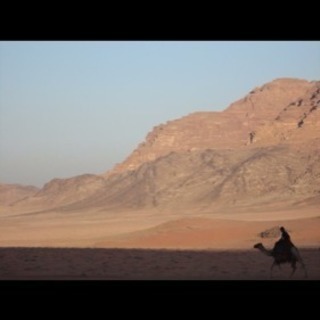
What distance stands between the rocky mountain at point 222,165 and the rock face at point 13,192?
21.1 metres

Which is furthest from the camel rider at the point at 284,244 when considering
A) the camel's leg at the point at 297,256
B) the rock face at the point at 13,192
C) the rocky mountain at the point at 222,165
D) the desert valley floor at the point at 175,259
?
the rock face at the point at 13,192

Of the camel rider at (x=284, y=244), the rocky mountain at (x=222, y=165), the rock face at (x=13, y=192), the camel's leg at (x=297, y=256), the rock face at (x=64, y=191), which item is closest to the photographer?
the camel rider at (x=284, y=244)

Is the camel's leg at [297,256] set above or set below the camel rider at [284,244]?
below

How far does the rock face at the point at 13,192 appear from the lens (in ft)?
373

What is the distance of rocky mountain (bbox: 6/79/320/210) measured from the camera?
65.4 metres

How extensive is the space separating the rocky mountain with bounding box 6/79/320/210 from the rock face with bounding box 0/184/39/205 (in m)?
21.1

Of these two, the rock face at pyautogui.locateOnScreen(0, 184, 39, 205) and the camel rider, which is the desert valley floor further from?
the rock face at pyautogui.locateOnScreen(0, 184, 39, 205)

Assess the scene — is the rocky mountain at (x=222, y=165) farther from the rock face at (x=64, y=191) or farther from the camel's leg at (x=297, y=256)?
the camel's leg at (x=297, y=256)

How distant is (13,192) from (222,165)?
5392 centimetres

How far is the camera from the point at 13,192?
118 metres
